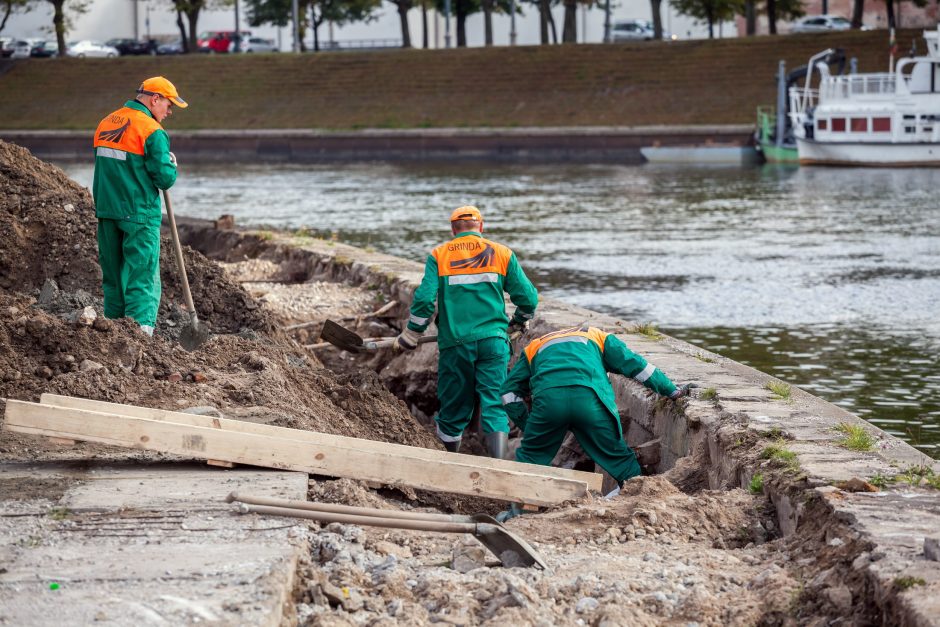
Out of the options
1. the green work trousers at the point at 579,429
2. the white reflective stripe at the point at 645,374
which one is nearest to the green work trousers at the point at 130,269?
the green work trousers at the point at 579,429

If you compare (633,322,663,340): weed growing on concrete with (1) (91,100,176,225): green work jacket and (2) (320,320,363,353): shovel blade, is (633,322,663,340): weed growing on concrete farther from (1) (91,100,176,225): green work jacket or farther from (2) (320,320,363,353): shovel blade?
(1) (91,100,176,225): green work jacket

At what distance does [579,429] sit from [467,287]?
1.44 meters

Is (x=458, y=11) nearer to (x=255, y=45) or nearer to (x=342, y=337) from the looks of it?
(x=255, y=45)

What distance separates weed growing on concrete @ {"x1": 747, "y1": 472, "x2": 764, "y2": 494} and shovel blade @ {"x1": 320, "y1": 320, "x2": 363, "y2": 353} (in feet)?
13.2

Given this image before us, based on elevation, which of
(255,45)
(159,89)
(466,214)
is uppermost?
(255,45)

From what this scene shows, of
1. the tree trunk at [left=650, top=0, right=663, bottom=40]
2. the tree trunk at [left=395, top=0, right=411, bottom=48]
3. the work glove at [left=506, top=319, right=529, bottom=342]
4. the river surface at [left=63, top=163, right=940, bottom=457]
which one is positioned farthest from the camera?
the tree trunk at [left=395, top=0, right=411, bottom=48]

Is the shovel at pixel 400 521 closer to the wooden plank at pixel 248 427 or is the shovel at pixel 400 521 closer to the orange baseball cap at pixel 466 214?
the wooden plank at pixel 248 427

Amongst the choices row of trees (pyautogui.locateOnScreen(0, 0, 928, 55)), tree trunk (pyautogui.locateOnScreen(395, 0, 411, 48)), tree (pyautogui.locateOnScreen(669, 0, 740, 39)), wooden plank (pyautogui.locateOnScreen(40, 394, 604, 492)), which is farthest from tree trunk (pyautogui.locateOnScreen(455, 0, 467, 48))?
wooden plank (pyautogui.locateOnScreen(40, 394, 604, 492))

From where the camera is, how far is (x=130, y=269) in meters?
8.42

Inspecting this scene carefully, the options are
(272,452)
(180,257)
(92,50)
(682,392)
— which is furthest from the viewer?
(92,50)

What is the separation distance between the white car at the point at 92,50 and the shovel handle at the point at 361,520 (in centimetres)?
6130

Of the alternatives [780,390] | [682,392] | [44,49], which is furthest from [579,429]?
[44,49]

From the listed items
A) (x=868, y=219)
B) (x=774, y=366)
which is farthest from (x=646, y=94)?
(x=774, y=366)

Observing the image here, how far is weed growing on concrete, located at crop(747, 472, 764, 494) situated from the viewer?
5902mm
